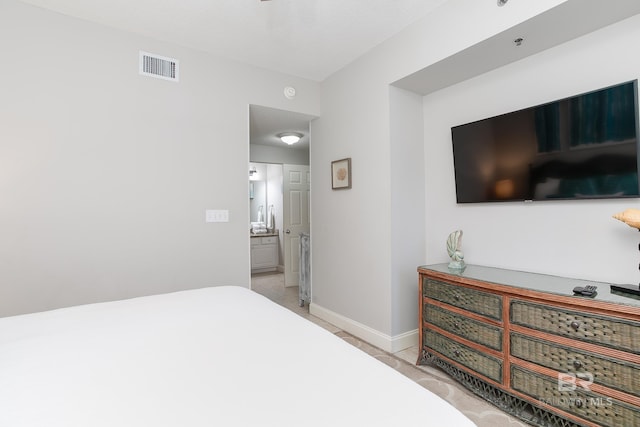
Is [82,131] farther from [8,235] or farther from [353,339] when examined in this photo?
[353,339]

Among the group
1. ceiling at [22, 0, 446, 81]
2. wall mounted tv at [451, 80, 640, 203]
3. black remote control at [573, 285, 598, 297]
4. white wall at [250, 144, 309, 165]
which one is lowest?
black remote control at [573, 285, 598, 297]

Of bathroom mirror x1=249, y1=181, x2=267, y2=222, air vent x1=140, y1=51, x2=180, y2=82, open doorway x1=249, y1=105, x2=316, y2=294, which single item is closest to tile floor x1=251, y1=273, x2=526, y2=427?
open doorway x1=249, y1=105, x2=316, y2=294

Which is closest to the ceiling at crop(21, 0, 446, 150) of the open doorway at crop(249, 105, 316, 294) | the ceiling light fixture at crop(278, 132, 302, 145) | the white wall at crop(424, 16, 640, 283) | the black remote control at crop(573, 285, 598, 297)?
the open doorway at crop(249, 105, 316, 294)

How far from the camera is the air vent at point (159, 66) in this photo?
2629 millimetres

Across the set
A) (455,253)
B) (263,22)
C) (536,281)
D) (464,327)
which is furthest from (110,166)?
(536,281)

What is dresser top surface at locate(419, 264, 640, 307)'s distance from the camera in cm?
156

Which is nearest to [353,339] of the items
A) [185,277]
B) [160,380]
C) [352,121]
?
[185,277]

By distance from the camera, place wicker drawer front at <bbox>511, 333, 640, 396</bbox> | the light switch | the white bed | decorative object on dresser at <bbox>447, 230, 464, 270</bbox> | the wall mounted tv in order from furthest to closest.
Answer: the light switch → decorative object on dresser at <bbox>447, 230, 464, 270</bbox> → the wall mounted tv → wicker drawer front at <bbox>511, 333, 640, 396</bbox> → the white bed

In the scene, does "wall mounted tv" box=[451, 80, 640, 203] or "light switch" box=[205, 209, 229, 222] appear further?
"light switch" box=[205, 209, 229, 222]

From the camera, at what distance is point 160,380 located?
34.4 inches

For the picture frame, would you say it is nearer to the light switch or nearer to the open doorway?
the open doorway

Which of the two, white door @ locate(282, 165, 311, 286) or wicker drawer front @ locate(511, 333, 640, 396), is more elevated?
white door @ locate(282, 165, 311, 286)

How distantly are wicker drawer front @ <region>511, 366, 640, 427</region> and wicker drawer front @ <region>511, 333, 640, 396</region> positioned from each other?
0.08 metres

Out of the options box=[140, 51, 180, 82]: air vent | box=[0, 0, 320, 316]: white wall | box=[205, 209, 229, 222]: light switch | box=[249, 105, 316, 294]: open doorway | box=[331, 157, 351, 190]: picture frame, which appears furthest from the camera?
box=[249, 105, 316, 294]: open doorway
